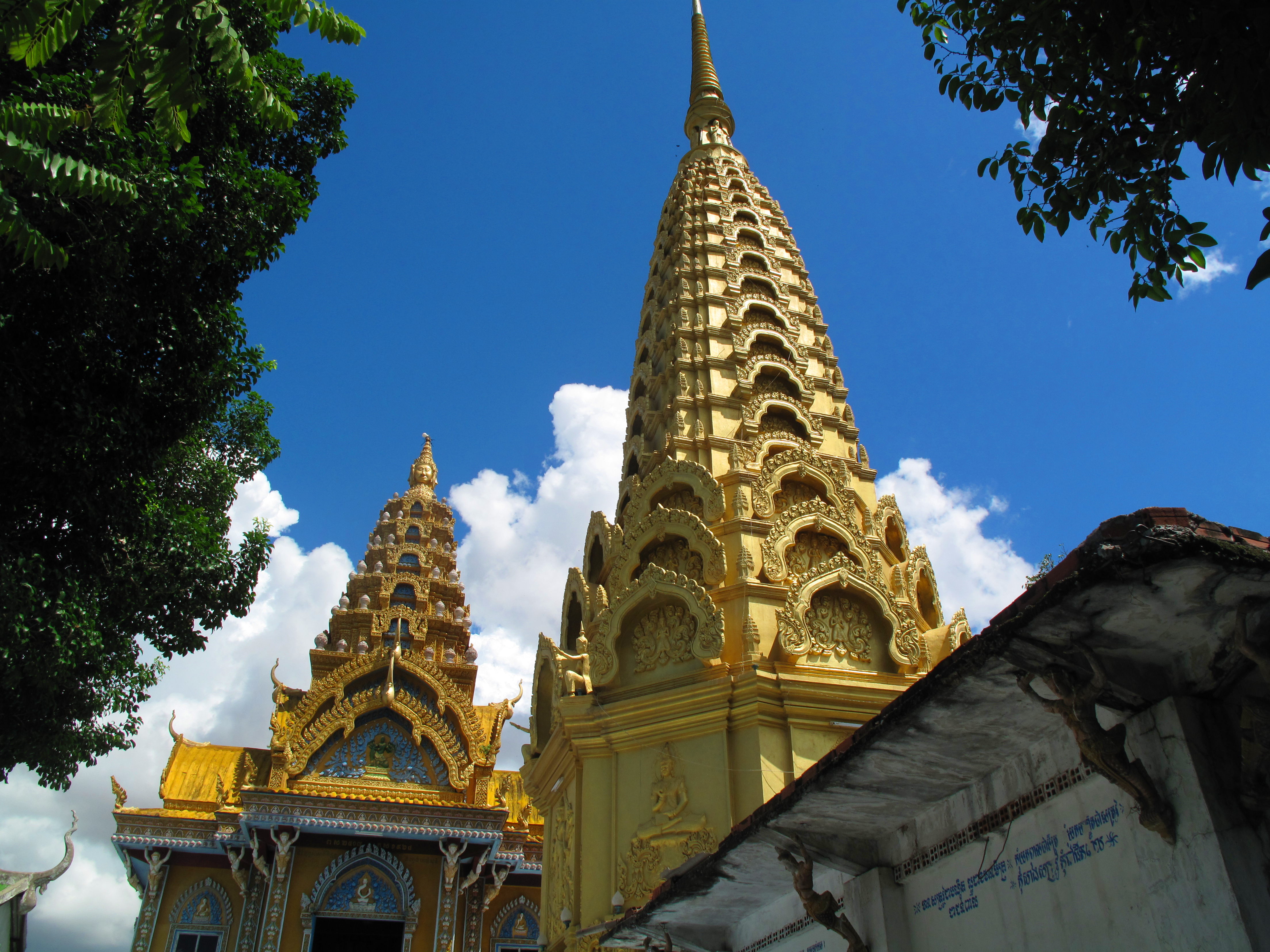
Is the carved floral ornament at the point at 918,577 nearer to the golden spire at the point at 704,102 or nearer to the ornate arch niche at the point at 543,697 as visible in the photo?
the ornate arch niche at the point at 543,697

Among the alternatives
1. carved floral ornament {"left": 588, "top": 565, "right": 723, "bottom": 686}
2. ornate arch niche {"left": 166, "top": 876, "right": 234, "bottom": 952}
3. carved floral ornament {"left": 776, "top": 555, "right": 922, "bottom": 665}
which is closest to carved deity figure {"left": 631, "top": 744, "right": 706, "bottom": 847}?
carved floral ornament {"left": 588, "top": 565, "right": 723, "bottom": 686}

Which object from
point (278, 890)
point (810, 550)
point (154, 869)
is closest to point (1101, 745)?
point (810, 550)

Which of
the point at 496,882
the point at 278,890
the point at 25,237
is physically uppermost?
the point at 496,882

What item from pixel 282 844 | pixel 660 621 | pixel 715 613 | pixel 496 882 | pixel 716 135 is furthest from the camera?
pixel 716 135

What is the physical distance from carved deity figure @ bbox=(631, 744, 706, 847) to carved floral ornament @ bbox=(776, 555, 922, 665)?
2237 mm

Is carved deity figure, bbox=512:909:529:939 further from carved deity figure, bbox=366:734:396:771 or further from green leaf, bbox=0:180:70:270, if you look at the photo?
green leaf, bbox=0:180:70:270

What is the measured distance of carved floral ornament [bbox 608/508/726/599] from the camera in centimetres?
1258

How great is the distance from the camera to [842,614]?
12.3 metres

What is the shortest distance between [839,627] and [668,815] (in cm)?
327

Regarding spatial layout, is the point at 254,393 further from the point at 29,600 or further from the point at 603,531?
the point at 603,531

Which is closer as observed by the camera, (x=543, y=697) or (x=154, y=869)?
(x=543, y=697)

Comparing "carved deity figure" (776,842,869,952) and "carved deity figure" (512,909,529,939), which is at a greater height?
"carved deity figure" (512,909,529,939)

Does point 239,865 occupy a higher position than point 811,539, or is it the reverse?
point 811,539

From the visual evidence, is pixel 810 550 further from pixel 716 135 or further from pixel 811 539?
pixel 716 135
